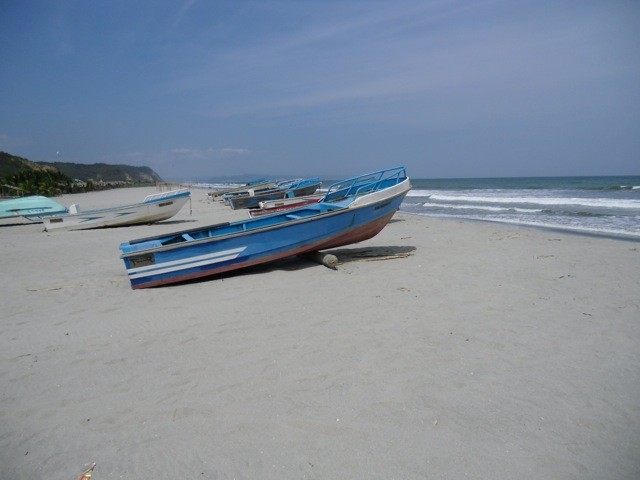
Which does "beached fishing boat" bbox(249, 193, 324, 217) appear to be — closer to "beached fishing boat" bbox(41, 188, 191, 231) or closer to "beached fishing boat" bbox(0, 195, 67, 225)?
"beached fishing boat" bbox(41, 188, 191, 231)

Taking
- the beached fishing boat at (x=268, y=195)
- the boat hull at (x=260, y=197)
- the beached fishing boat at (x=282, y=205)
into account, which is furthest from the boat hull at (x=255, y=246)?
the boat hull at (x=260, y=197)

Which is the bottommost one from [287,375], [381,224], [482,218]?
[482,218]

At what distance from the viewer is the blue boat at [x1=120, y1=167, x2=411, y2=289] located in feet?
21.7

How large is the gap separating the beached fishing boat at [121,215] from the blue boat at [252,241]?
28.4 ft

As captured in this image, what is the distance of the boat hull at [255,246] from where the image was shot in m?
6.59

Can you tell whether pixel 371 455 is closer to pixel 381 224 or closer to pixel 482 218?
pixel 381 224

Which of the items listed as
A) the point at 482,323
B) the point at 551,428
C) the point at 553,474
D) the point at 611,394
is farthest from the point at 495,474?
the point at 482,323

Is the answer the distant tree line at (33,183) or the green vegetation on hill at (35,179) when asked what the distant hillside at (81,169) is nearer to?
the green vegetation on hill at (35,179)

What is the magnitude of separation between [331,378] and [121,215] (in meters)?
14.5

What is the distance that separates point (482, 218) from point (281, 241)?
12244mm

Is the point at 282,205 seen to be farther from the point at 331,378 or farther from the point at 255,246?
the point at 331,378

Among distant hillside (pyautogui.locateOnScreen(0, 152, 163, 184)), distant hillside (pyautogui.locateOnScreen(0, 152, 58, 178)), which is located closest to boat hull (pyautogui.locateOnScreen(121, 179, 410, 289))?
distant hillside (pyautogui.locateOnScreen(0, 152, 58, 178))

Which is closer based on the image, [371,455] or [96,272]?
[371,455]

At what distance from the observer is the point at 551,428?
106 inches
